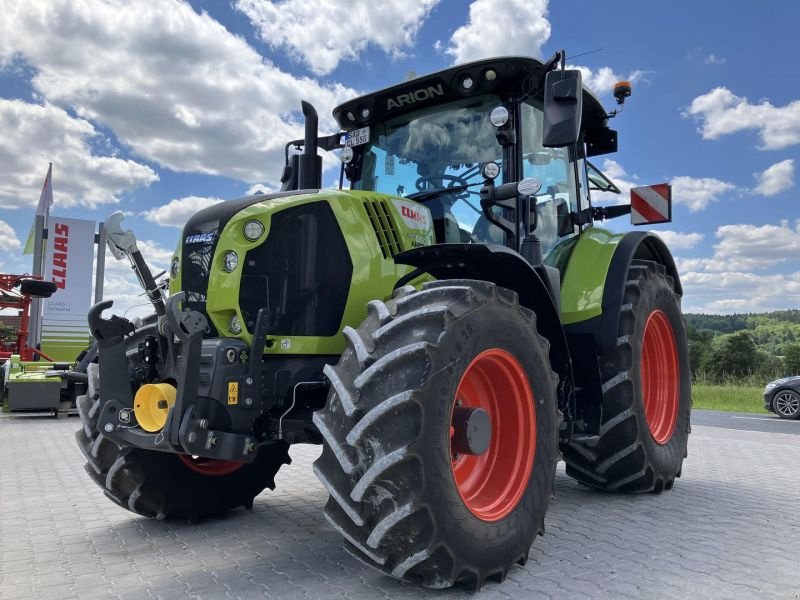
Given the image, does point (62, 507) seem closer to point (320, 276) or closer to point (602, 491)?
point (320, 276)

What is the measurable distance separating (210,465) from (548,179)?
10.0ft

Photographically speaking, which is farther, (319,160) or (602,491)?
(602,491)

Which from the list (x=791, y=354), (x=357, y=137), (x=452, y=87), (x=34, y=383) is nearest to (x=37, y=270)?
(x=34, y=383)

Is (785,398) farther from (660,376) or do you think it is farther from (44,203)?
(44,203)

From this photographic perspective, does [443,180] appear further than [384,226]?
Yes

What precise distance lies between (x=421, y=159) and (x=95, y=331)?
2.35 meters

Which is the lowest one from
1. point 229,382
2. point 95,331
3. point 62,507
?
point 62,507

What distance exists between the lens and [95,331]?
348 centimetres

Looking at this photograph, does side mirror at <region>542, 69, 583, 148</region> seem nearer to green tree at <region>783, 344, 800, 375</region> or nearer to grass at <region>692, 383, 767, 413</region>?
grass at <region>692, 383, 767, 413</region>

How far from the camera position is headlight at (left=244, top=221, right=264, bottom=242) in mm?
3516

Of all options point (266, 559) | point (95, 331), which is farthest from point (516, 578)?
point (95, 331)

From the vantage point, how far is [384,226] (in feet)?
12.8

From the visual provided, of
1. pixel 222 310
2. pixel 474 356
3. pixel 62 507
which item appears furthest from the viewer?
pixel 62 507

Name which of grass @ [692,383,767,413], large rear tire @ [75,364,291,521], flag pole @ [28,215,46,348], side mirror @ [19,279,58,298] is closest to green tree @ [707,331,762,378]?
grass @ [692,383,767,413]
